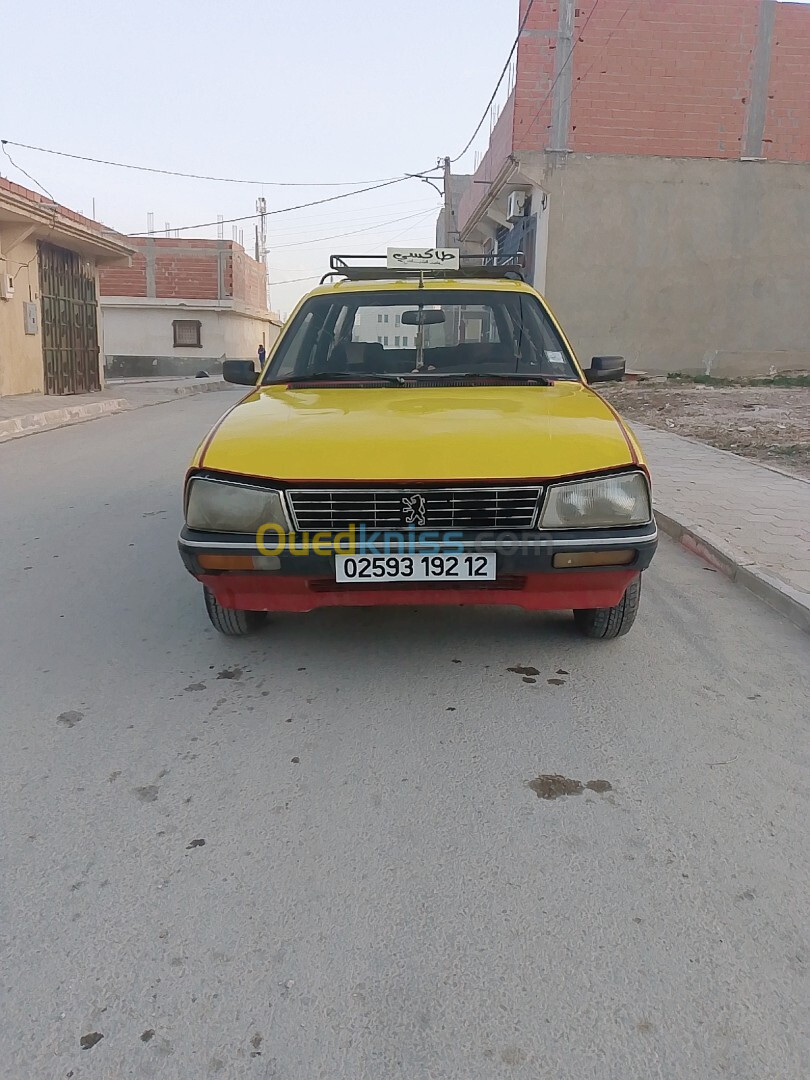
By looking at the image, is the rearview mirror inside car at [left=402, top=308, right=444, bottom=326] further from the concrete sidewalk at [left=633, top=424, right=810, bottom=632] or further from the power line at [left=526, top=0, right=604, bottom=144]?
the power line at [left=526, top=0, right=604, bottom=144]

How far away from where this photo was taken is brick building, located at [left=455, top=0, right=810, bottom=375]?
16.2 m

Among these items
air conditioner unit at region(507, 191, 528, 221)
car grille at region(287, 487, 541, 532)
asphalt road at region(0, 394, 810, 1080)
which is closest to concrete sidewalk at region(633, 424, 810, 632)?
asphalt road at region(0, 394, 810, 1080)

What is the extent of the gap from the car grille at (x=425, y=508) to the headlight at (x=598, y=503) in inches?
2.9

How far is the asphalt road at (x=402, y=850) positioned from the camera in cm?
155

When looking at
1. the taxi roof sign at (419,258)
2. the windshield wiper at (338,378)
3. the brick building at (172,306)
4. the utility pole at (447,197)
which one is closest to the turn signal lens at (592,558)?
the windshield wiper at (338,378)

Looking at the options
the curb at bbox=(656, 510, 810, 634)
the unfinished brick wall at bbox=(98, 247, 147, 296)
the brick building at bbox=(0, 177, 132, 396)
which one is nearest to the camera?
the curb at bbox=(656, 510, 810, 634)

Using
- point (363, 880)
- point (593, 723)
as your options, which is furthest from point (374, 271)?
point (363, 880)

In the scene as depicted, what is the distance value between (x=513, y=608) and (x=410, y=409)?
1.14 meters

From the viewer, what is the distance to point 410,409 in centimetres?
335

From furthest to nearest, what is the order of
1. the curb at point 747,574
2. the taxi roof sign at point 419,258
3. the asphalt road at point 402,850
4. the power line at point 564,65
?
the power line at point 564,65 → the taxi roof sign at point 419,258 → the curb at point 747,574 → the asphalt road at point 402,850

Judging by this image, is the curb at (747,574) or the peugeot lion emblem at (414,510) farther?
the curb at (747,574)

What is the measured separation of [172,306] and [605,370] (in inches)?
1382

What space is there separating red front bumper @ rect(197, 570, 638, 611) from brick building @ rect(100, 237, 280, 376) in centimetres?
3477

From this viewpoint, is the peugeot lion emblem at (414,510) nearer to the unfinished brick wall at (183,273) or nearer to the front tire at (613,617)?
the front tire at (613,617)
